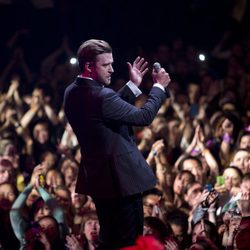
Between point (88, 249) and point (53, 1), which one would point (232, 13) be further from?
point (88, 249)

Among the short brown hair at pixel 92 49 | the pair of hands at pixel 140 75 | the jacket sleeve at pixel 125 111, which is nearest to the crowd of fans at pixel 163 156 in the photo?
the jacket sleeve at pixel 125 111

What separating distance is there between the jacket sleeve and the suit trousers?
16.0 inches

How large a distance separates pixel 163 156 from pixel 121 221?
3.46 m

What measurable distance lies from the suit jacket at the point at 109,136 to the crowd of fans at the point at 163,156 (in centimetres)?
51

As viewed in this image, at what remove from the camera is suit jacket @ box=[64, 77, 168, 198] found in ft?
14.7

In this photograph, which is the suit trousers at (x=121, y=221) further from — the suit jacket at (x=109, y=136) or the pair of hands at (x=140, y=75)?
the pair of hands at (x=140, y=75)

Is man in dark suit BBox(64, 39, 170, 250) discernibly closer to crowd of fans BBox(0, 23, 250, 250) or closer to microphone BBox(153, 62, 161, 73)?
microphone BBox(153, 62, 161, 73)

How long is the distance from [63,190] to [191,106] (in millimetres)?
3100

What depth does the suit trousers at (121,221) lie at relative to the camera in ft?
14.8

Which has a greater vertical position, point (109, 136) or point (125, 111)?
point (125, 111)

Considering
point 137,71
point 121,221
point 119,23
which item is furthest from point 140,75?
point 119,23

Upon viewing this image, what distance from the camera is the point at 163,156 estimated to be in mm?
7953

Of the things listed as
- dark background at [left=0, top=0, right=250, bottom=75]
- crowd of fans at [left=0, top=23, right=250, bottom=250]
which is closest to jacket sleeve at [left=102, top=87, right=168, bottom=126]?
crowd of fans at [left=0, top=23, right=250, bottom=250]

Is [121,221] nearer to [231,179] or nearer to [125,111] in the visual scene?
[125,111]
